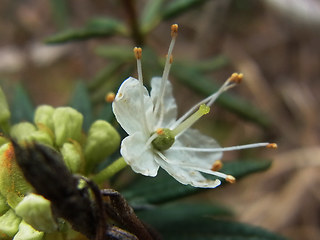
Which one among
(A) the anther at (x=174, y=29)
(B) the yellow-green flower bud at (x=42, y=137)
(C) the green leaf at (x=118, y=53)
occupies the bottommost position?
(B) the yellow-green flower bud at (x=42, y=137)

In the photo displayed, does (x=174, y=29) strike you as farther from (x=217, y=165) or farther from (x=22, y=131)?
(x=22, y=131)

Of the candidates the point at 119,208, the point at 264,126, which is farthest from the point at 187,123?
the point at 264,126

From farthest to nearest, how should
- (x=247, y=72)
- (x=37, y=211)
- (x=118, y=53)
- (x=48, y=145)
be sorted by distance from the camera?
(x=247, y=72), (x=118, y=53), (x=48, y=145), (x=37, y=211)

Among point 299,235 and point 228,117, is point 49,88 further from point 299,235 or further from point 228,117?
point 299,235

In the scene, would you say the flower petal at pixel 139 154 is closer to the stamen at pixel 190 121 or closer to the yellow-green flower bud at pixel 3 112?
the stamen at pixel 190 121

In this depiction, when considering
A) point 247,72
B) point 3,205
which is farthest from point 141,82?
point 247,72

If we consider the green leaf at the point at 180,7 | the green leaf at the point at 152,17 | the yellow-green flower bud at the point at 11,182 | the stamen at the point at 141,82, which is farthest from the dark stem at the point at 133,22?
the yellow-green flower bud at the point at 11,182

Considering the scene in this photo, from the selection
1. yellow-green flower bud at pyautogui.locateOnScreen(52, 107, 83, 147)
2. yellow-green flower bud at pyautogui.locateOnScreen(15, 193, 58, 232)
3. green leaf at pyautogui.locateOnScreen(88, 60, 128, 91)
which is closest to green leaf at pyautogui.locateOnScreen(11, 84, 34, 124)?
yellow-green flower bud at pyautogui.locateOnScreen(52, 107, 83, 147)
